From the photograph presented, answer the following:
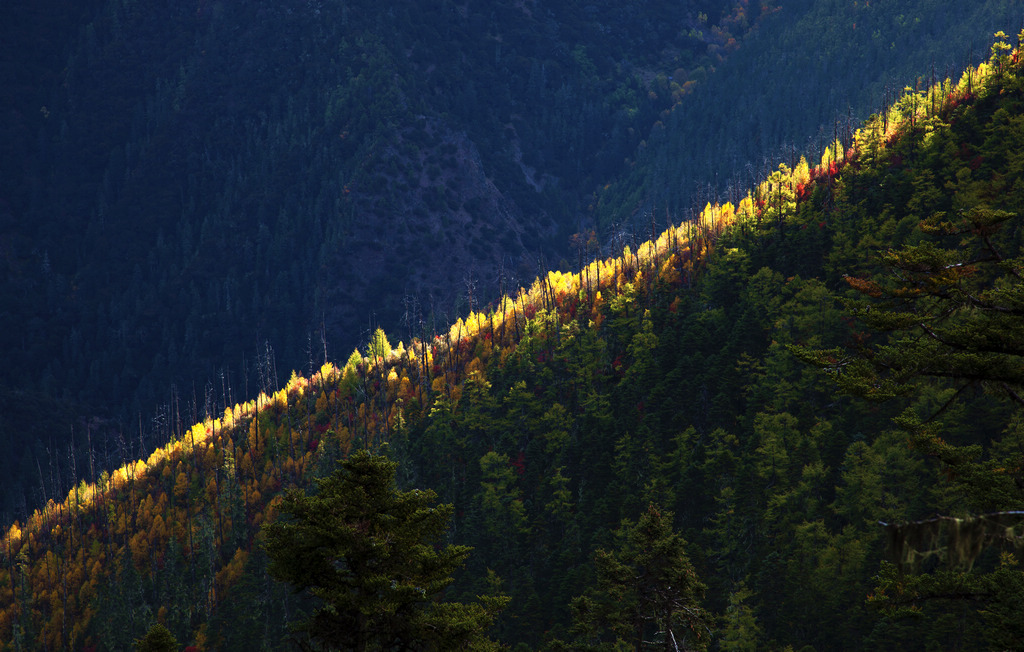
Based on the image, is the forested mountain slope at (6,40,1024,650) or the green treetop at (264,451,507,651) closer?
the green treetop at (264,451,507,651)

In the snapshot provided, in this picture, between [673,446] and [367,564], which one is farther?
[673,446]

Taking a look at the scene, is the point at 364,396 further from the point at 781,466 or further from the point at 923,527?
the point at 923,527

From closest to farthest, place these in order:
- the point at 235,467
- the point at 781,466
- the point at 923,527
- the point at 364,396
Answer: the point at 923,527
the point at 781,466
the point at 235,467
the point at 364,396

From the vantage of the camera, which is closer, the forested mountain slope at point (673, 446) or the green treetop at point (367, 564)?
the green treetop at point (367, 564)

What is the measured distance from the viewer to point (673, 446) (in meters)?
118

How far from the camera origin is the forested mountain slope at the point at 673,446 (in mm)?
85000

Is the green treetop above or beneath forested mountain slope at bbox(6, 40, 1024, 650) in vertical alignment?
beneath

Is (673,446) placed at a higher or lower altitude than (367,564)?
higher

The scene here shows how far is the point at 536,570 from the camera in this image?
115938 millimetres

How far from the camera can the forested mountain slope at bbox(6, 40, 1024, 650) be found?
3346 inches

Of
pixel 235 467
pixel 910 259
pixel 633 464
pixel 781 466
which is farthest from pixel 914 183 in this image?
pixel 235 467

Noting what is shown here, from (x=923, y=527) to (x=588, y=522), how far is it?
100.0 meters

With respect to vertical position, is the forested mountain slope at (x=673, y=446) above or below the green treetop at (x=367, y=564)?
above

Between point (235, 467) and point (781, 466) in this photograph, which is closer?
point (781, 466)
